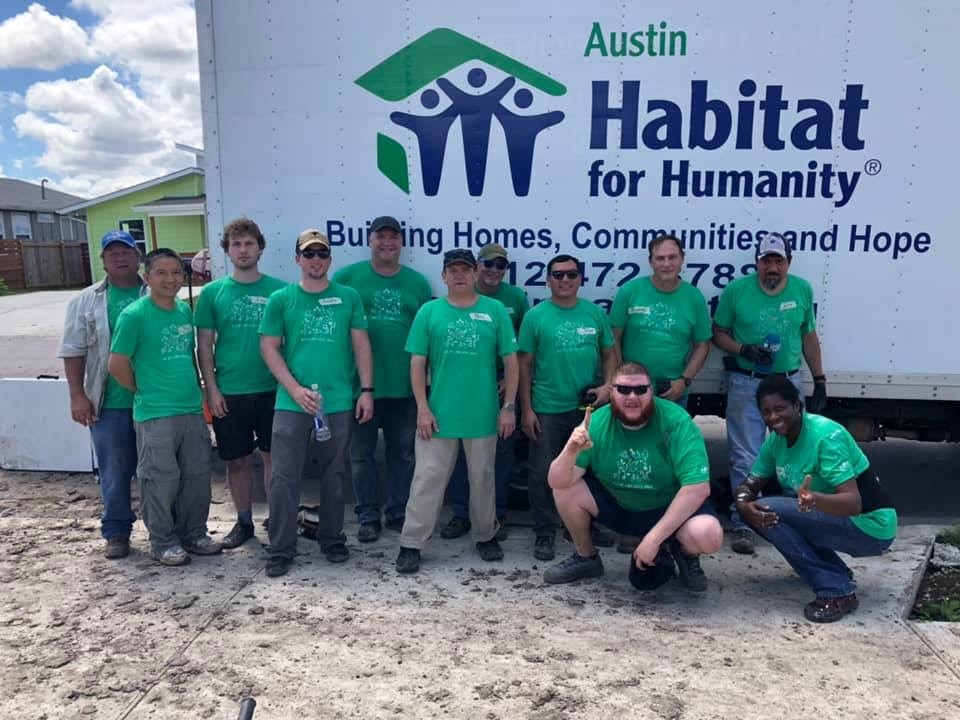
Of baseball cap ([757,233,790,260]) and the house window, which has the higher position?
the house window

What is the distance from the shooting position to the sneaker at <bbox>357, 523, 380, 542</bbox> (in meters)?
3.88

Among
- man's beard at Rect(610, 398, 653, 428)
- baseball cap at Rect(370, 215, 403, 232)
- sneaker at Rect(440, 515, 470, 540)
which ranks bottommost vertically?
sneaker at Rect(440, 515, 470, 540)

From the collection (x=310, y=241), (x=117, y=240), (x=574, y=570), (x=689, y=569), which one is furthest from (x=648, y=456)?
(x=117, y=240)

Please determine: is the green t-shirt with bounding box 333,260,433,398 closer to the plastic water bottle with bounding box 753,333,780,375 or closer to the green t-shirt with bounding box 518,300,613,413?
the green t-shirt with bounding box 518,300,613,413

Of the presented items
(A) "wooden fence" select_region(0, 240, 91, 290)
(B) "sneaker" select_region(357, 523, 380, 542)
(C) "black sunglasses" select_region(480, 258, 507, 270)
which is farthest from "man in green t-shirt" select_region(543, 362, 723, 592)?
(A) "wooden fence" select_region(0, 240, 91, 290)

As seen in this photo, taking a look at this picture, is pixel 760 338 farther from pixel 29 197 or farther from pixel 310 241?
pixel 29 197

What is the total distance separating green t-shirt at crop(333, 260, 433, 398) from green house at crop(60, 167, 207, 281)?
16038 mm

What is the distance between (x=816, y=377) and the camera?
3.85 m

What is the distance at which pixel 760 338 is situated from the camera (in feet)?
12.2

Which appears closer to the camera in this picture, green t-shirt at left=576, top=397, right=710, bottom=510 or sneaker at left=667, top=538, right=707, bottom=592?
green t-shirt at left=576, top=397, right=710, bottom=510

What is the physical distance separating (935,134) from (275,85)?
358 cm

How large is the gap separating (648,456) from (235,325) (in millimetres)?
2161

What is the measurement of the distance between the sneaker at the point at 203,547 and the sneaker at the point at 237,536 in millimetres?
43

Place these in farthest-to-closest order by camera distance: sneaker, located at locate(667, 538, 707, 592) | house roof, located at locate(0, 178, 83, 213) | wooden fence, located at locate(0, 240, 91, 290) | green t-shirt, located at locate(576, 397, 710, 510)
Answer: house roof, located at locate(0, 178, 83, 213), wooden fence, located at locate(0, 240, 91, 290), sneaker, located at locate(667, 538, 707, 592), green t-shirt, located at locate(576, 397, 710, 510)
